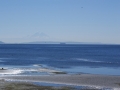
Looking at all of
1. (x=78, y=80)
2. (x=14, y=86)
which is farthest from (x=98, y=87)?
(x=14, y=86)

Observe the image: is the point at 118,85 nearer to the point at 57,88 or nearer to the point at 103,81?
the point at 103,81

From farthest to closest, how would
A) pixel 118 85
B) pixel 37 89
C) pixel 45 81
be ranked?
pixel 45 81
pixel 118 85
pixel 37 89

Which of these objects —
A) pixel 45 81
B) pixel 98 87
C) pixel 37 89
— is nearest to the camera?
pixel 37 89

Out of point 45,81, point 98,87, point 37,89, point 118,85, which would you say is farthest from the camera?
point 45,81

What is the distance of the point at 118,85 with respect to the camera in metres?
34.2

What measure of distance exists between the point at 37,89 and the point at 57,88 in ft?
7.89

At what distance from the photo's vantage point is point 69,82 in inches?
1425

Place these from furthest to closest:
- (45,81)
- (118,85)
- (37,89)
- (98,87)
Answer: (45,81) → (118,85) → (98,87) → (37,89)

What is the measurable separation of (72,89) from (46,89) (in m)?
2.81

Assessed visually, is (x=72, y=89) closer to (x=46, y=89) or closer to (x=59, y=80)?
(x=46, y=89)

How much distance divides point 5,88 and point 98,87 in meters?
10.3

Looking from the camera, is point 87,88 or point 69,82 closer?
point 87,88

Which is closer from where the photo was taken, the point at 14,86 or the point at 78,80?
the point at 14,86

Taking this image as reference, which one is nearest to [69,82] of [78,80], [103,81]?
[78,80]
